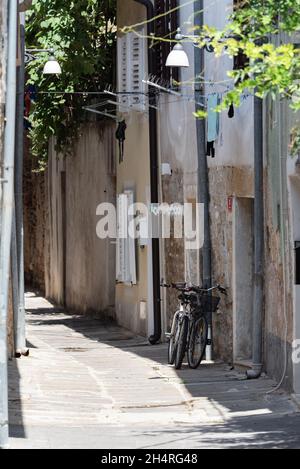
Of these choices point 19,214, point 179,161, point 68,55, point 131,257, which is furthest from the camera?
point 68,55

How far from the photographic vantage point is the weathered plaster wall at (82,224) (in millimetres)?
25141

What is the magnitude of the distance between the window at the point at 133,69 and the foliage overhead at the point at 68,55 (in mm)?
1179

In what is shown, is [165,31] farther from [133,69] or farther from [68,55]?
[68,55]

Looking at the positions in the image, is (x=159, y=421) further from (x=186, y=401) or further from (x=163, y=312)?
(x=163, y=312)

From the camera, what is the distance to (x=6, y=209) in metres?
9.98

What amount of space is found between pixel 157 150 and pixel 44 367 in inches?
211

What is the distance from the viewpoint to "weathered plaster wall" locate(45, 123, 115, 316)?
2514 cm

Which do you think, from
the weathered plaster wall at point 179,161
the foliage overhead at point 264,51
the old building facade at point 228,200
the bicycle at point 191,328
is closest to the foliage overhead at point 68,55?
the old building facade at point 228,200

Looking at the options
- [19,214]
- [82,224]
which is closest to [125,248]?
[19,214]

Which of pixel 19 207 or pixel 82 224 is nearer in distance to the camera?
pixel 19 207

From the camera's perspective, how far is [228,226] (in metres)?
16.5

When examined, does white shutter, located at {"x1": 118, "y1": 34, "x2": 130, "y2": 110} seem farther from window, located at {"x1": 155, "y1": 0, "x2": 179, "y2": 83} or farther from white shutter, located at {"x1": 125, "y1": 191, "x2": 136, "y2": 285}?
white shutter, located at {"x1": 125, "y1": 191, "x2": 136, "y2": 285}

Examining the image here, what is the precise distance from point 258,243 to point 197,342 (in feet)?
5.86
